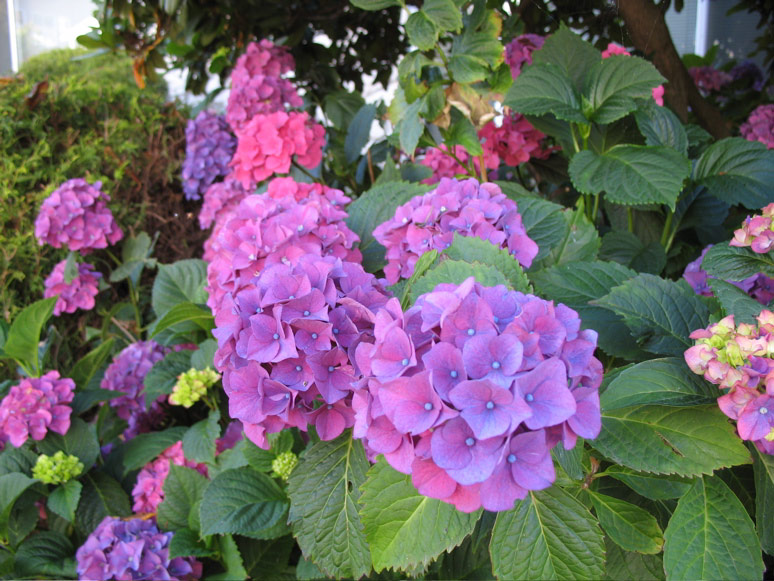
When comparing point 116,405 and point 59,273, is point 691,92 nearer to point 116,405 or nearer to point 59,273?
point 116,405

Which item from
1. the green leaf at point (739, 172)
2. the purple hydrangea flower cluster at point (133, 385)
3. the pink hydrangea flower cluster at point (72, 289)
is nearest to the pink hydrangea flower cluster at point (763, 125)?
the green leaf at point (739, 172)

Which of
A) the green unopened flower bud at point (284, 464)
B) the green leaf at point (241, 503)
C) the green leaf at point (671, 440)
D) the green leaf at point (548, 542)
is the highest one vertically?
the green leaf at point (671, 440)

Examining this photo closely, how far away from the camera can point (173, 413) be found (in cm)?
179

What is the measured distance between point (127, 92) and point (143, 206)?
23.4 inches

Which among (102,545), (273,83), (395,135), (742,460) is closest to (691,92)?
(395,135)

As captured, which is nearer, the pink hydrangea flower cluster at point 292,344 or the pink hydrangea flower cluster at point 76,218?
the pink hydrangea flower cluster at point 292,344

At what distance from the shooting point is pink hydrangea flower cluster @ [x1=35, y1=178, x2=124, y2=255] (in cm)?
192

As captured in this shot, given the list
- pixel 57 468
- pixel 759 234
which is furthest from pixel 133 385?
pixel 759 234

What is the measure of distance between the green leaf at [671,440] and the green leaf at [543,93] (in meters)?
0.68

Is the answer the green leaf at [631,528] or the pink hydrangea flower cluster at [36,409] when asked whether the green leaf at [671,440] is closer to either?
the green leaf at [631,528]

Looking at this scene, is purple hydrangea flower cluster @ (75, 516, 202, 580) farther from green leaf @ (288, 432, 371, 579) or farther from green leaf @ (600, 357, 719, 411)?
green leaf @ (600, 357, 719, 411)

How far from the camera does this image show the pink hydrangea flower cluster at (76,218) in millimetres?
1920

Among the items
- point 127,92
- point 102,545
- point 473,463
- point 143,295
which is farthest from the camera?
point 127,92

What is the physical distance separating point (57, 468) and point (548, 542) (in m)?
1.21
